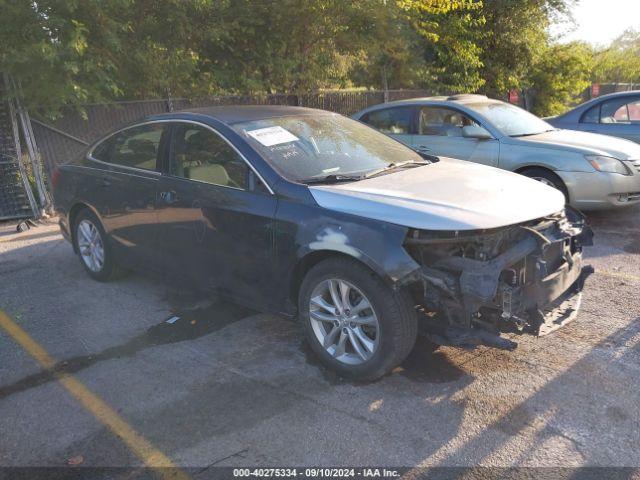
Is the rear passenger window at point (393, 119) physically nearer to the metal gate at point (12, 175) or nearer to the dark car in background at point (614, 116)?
the dark car in background at point (614, 116)

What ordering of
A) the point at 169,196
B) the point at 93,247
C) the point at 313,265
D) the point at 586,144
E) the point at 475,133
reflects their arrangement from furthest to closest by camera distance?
the point at 475,133, the point at 586,144, the point at 93,247, the point at 169,196, the point at 313,265

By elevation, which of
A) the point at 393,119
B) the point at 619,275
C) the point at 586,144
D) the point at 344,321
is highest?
the point at 393,119

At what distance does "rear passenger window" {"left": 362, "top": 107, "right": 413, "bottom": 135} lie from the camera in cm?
788

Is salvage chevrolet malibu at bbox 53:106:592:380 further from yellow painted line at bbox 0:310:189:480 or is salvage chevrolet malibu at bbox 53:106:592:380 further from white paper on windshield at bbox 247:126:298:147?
yellow painted line at bbox 0:310:189:480

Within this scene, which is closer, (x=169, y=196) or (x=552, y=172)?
(x=169, y=196)

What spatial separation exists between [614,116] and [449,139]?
10.8 feet

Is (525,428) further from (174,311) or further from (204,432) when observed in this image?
(174,311)

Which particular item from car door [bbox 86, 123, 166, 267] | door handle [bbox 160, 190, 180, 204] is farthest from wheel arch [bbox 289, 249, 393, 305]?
car door [bbox 86, 123, 166, 267]

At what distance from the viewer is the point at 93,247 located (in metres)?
5.35

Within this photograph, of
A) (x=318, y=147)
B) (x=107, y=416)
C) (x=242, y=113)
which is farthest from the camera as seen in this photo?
(x=242, y=113)

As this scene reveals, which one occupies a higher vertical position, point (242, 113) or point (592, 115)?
point (242, 113)

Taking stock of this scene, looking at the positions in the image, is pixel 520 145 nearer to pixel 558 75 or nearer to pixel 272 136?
pixel 272 136

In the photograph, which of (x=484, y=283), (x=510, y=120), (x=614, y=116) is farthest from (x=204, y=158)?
(x=614, y=116)

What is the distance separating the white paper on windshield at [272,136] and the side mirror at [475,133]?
3.67 m
